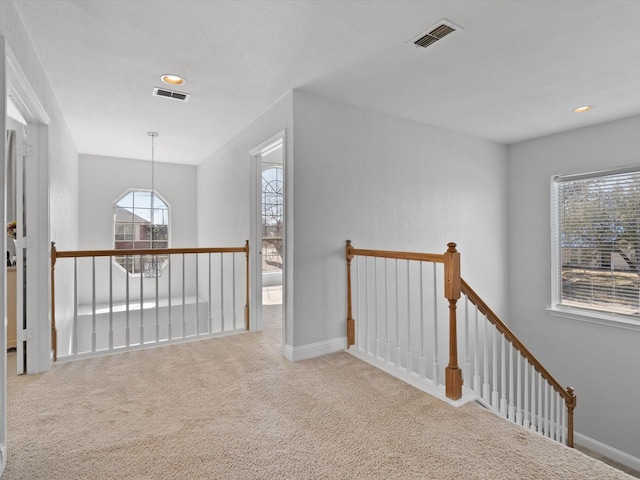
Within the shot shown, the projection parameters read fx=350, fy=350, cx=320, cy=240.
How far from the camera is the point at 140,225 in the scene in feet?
18.9

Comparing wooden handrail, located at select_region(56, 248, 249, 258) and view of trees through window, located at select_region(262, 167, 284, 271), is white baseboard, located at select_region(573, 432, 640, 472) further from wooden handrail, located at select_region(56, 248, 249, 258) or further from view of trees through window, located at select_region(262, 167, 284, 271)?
view of trees through window, located at select_region(262, 167, 284, 271)

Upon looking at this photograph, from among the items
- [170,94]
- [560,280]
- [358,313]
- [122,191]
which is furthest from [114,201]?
[560,280]

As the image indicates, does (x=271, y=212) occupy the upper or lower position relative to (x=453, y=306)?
upper

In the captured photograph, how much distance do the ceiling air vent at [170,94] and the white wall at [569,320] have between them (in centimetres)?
418

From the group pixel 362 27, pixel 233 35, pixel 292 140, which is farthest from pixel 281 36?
pixel 292 140

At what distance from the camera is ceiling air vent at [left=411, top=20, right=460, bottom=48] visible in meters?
2.07

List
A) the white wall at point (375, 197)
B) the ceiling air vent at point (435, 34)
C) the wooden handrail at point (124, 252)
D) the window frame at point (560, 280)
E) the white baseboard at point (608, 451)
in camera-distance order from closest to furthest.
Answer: the ceiling air vent at point (435, 34) < the wooden handrail at point (124, 252) < the white wall at point (375, 197) < the white baseboard at point (608, 451) < the window frame at point (560, 280)

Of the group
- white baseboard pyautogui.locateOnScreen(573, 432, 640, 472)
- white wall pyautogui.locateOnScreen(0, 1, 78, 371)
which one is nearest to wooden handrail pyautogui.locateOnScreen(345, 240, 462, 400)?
white wall pyautogui.locateOnScreen(0, 1, 78, 371)

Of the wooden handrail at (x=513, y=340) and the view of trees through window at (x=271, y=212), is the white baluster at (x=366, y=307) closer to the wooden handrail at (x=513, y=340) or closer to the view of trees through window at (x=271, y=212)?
the wooden handrail at (x=513, y=340)

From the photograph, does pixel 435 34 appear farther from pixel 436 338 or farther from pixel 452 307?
pixel 436 338

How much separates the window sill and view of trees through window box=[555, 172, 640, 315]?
0.07 meters

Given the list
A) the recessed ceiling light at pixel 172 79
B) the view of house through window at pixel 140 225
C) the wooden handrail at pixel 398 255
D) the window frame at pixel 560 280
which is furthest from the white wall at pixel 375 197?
the view of house through window at pixel 140 225

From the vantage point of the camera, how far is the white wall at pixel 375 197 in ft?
9.99

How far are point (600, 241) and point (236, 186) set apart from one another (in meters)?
4.30
